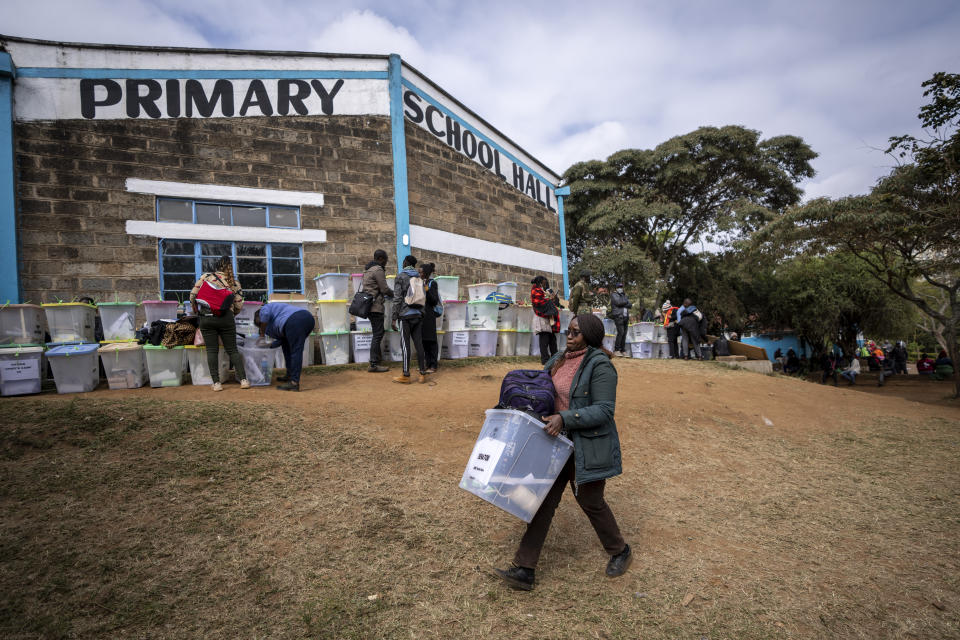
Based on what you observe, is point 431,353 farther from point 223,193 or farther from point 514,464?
point 514,464

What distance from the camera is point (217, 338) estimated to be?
21.0ft

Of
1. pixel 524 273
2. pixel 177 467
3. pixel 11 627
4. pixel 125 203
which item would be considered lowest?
pixel 11 627

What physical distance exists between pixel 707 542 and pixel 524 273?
34.5 ft

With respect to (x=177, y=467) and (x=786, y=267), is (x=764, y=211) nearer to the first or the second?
(x=786, y=267)

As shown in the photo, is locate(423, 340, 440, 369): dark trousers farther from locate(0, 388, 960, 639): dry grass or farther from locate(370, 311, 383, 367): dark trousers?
locate(0, 388, 960, 639): dry grass

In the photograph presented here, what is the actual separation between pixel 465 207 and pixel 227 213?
5.17 m

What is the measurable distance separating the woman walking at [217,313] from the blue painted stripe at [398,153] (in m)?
4.22

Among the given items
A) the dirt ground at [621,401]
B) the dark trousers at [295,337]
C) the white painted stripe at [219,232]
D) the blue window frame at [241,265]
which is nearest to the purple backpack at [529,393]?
the dirt ground at [621,401]

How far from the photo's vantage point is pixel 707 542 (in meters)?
3.70

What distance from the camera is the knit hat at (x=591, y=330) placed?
9.98 ft

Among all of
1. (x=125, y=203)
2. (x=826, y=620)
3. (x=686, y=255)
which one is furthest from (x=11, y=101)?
(x=686, y=255)

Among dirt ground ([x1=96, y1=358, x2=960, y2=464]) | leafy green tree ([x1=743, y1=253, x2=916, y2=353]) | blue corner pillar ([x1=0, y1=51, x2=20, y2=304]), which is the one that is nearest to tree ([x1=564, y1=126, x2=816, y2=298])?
leafy green tree ([x1=743, y1=253, x2=916, y2=353])

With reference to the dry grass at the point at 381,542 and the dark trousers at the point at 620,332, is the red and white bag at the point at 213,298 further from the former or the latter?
the dark trousers at the point at 620,332

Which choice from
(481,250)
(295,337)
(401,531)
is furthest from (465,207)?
(401,531)
